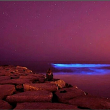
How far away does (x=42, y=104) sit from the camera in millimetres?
2221

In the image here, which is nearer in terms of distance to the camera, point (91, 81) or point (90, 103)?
point (90, 103)

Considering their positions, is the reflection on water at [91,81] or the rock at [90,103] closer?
the rock at [90,103]

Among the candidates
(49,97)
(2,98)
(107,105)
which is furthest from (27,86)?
(107,105)

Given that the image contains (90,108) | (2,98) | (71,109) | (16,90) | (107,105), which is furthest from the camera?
(16,90)

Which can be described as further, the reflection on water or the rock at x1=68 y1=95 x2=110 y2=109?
the reflection on water

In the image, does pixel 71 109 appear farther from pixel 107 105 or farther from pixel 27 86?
pixel 27 86

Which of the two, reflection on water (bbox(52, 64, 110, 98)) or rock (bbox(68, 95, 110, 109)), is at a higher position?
rock (bbox(68, 95, 110, 109))

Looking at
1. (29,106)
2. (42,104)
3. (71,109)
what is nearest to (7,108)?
(29,106)

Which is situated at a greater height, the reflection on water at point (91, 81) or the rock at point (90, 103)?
the rock at point (90, 103)

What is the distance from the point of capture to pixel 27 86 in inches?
127

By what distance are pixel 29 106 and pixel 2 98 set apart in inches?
29.7

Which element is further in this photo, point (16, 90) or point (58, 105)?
point (16, 90)

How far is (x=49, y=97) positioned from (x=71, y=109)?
551mm

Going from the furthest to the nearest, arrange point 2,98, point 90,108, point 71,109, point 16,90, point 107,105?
point 16,90
point 2,98
point 107,105
point 90,108
point 71,109
